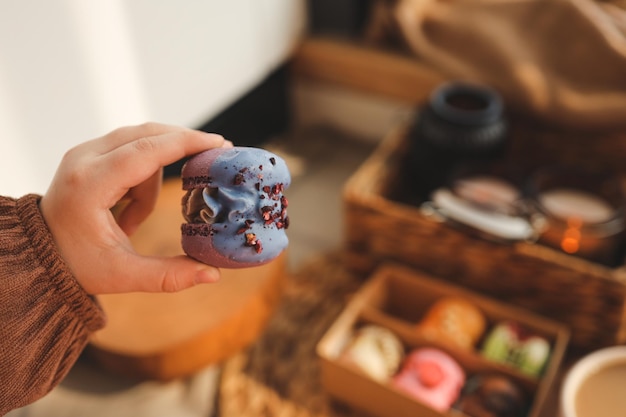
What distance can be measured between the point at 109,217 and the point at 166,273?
0.05m

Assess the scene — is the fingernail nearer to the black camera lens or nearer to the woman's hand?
the woman's hand

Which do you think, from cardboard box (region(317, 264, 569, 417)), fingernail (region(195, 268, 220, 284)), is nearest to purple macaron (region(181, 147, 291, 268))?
fingernail (region(195, 268, 220, 284))

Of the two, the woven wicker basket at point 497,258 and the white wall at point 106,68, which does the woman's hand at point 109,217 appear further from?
the woven wicker basket at point 497,258

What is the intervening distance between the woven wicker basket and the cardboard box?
22 mm

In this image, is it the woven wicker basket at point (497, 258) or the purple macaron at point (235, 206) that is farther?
the woven wicker basket at point (497, 258)

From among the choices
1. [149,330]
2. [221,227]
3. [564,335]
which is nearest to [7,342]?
[221,227]

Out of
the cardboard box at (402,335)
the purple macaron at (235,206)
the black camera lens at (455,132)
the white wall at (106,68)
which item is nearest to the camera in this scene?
the purple macaron at (235,206)

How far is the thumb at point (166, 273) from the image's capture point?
0.36 metres

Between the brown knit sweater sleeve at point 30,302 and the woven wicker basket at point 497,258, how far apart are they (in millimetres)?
416

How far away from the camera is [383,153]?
796 mm

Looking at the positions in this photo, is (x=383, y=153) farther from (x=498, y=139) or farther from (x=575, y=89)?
(x=575, y=89)

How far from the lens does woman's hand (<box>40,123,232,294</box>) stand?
14.0 inches

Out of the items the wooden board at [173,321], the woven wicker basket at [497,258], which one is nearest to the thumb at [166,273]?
the wooden board at [173,321]

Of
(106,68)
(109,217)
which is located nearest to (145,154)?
(109,217)
